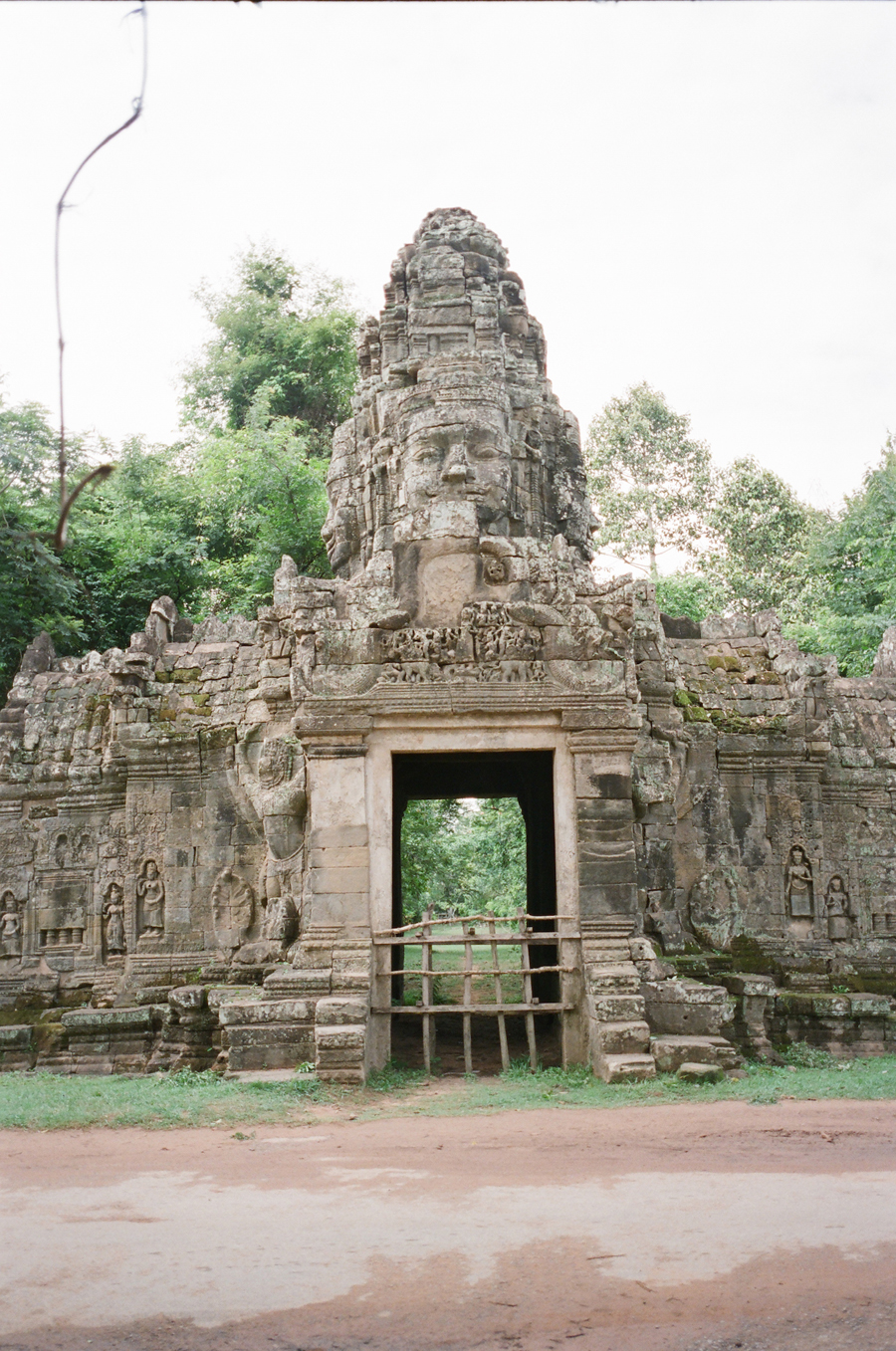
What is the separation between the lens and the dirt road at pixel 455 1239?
13.4 feet

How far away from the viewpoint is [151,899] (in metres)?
12.5

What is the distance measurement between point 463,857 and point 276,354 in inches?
518

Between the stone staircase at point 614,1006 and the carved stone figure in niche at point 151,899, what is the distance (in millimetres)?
5172

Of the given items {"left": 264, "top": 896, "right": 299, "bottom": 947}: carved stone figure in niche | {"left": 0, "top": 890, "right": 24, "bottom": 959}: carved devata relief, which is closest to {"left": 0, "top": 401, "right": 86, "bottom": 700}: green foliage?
{"left": 0, "top": 890, "right": 24, "bottom": 959}: carved devata relief

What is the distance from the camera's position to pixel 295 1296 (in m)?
4.32

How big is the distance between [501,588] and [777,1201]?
5.81 meters

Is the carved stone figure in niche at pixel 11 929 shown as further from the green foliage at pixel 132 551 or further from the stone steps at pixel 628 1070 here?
the stone steps at pixel 628 1070

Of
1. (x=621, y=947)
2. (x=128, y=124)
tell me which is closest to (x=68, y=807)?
(x=621, y=947)

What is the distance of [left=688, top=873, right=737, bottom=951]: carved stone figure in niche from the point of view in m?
11.6

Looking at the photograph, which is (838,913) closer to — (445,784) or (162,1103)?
(445,784)

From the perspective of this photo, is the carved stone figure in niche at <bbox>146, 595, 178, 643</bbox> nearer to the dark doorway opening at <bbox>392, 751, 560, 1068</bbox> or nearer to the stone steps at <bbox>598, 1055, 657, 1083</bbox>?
the dark doorway opening at <bbox>392, 751, 560, 1068</bbox>

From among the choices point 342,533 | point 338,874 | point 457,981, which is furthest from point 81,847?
point 457,981

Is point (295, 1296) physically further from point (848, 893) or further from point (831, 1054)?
point (848, 893)

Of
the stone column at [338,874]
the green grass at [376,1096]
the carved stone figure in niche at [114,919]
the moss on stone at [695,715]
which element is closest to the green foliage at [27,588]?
the carved stone figure in niche at [114,919]
